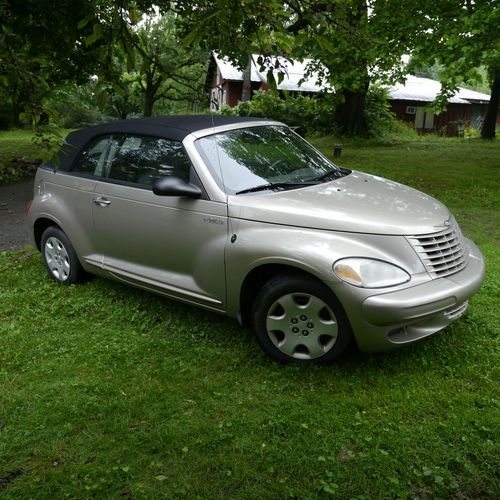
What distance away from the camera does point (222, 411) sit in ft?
10.6

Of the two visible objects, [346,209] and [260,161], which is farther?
[260,161]

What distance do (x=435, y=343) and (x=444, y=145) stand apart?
51.4ft

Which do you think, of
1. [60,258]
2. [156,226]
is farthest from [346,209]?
[60,258]

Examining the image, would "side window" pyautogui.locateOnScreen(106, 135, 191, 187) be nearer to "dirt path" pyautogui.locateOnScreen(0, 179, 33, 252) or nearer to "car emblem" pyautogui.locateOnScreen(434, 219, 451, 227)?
"car emblem" pyautogui.locateOnScreen(434, 219, 451, 227)

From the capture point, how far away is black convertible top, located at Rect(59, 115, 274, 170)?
14.2 ft

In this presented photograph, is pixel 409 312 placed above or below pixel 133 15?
below

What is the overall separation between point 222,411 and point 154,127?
2.46 m

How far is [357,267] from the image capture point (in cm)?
328

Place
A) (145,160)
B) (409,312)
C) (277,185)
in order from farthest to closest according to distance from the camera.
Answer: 1. (145,160)
2. (277,185)
3. (409,312)

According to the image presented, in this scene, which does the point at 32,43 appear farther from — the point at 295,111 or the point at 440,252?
the point at 295,111

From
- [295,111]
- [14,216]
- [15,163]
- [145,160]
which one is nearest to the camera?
[145,160]

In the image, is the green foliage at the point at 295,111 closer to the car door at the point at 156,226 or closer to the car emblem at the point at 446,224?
the car door at the point at 156,226

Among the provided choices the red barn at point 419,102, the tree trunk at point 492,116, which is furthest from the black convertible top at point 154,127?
the red barn at point 419,102

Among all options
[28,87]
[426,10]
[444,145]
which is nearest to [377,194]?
[28,87]
